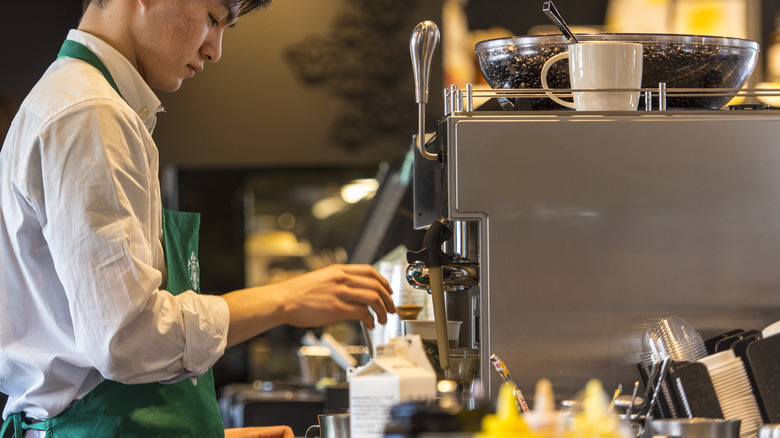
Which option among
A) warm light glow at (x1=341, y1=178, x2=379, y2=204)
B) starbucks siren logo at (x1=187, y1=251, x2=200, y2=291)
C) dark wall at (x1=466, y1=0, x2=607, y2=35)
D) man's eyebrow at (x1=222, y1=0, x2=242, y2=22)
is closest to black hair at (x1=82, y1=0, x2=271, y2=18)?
man's eyebrow at (x1=222, y1=0, x2=242, y2=22)

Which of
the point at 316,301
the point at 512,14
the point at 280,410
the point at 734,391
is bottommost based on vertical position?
the point at 280,410

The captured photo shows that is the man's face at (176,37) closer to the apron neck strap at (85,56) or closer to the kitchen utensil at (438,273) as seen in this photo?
the apron neck strap at (85,56)

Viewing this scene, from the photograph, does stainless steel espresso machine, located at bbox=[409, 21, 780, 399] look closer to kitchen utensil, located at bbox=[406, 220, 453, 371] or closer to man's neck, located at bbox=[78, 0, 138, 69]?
kitchen utensil, located at bbox=[406, 220, 453, 371]

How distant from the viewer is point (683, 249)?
1.21m

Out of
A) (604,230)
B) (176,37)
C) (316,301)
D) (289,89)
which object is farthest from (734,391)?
(289,89)

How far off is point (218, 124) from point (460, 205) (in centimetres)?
232

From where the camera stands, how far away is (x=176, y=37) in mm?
1202

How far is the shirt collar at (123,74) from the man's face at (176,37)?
2 centimetres

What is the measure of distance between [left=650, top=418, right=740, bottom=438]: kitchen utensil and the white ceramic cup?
45cm

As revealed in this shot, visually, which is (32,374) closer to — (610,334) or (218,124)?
(610,334)

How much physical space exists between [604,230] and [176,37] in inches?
23.0

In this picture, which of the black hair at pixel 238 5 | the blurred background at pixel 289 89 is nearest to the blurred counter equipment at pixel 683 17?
the blurred background at pixel 289 89

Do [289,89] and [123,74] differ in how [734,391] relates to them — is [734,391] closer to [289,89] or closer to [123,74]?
[123,74]

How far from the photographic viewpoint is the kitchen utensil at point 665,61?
4.37 ft
